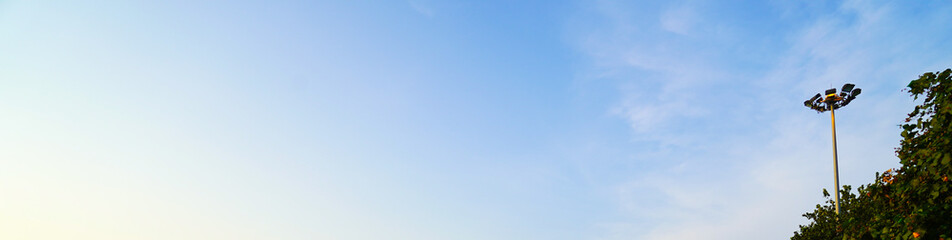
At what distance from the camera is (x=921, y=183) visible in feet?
28.3

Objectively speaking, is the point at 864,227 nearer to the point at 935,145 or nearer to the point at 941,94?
the point at 935,145

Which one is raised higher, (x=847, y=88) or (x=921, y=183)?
(x=847, y=88)

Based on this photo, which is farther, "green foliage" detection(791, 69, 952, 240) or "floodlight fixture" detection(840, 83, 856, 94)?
"floodlight fixture" detection(840, 83, 856, 94)

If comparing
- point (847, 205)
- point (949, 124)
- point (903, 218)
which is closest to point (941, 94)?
point (949, 124)

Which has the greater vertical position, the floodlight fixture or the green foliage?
the floodlight fixture

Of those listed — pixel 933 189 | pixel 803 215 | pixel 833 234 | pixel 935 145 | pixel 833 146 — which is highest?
pixel 833 146

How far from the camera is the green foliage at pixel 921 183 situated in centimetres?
791

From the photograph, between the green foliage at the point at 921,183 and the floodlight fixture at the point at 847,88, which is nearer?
the green foliage at the point at 921,183

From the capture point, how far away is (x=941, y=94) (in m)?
8.60

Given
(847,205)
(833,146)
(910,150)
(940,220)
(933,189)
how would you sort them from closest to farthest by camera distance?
(940,220) < (933,189) < (910,150) < (847,205) < (833,146)

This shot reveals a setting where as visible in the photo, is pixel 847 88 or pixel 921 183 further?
pixel 847 88

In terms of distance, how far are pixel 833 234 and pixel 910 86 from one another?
12.5m

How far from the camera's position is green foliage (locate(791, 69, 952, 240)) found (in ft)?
25.9

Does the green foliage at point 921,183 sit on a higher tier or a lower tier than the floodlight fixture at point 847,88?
lower
